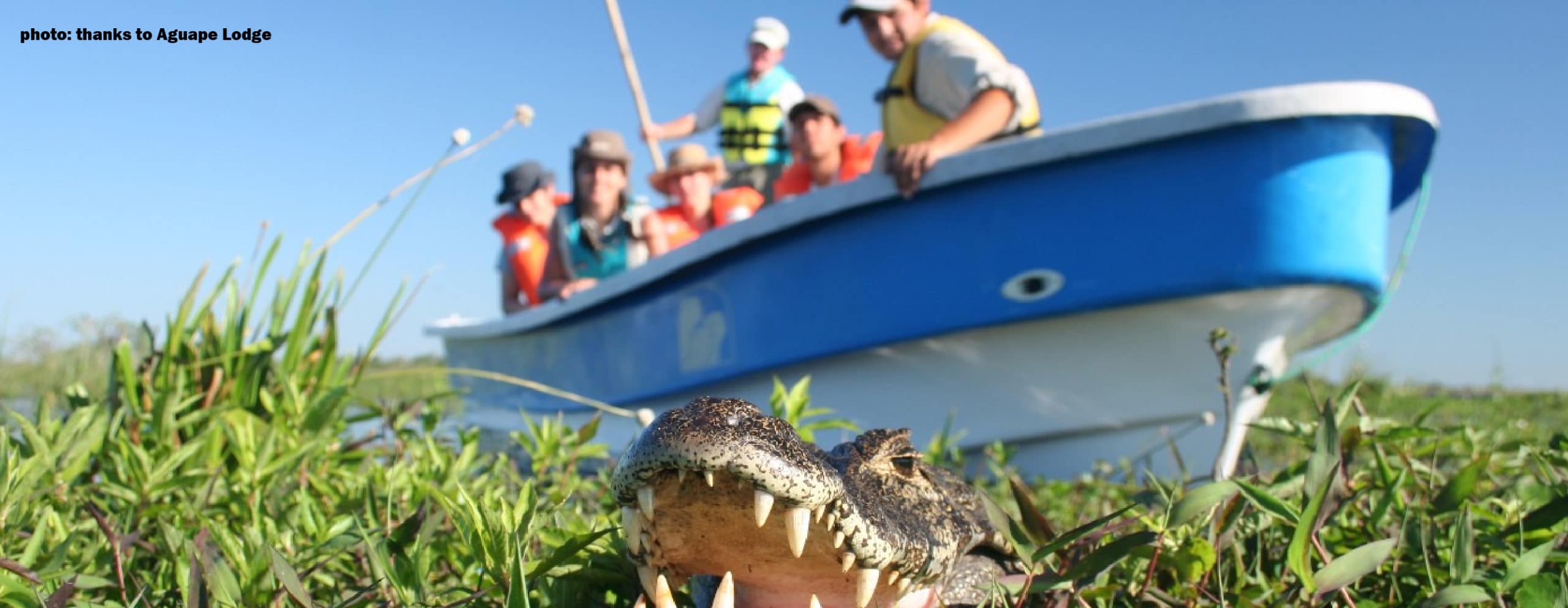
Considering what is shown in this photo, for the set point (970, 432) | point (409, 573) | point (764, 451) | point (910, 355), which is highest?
point (764, 451)

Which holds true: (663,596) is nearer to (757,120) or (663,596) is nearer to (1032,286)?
(1032,286)

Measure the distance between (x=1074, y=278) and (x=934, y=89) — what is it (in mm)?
1090

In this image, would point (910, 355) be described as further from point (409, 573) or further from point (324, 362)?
point (409, 573)

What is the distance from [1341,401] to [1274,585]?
26 cm

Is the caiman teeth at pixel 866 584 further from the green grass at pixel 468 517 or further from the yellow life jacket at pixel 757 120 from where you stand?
the yellow life jacket at pixel 757 120

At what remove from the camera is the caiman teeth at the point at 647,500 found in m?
0.94

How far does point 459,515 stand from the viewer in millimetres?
1219

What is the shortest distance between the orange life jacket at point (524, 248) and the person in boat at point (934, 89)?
3.48 metres

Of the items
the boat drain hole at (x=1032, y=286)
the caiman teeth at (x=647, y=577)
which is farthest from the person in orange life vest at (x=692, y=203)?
the caiman teeth at (x=647, y=577)

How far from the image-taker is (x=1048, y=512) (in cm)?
287

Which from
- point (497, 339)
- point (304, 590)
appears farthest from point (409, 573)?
point (497, 339)

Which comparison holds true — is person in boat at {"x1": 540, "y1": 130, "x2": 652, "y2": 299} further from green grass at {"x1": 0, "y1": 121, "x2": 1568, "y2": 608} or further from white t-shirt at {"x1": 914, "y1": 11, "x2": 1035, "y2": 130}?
green grass at {"x1": 0, "y1": 121, "x2": 1568, "y2": 608}

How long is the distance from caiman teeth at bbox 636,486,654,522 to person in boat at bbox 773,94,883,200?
4.98 meters

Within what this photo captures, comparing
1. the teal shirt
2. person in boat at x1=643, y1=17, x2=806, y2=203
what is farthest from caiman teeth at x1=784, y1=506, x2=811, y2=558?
person in boat at x1=643, y1=17, x2=806, y2=203
